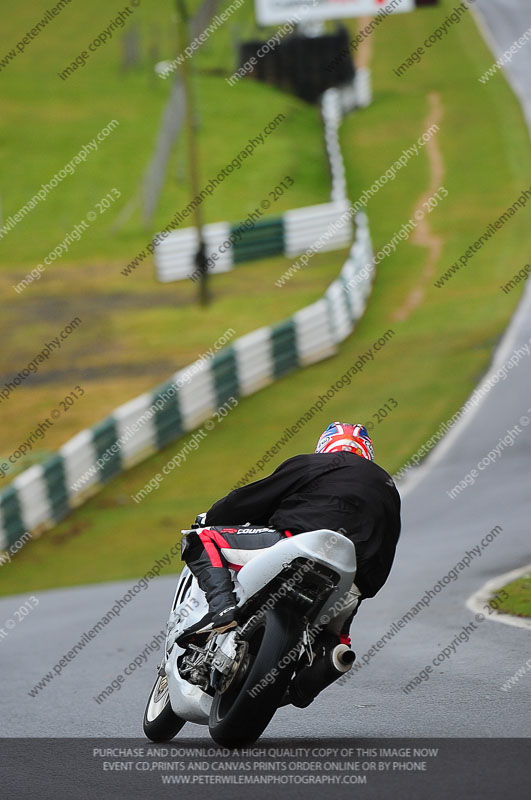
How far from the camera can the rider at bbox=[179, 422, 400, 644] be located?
236 inches

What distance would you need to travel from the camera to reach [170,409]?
17219 millimetres

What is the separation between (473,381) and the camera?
18.0 m

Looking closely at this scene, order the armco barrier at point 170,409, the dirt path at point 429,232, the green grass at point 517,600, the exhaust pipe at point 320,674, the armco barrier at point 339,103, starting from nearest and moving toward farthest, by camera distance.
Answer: the exhaust pipe at point 320,674
the green grass at point 517,600
the armco barrier at point 170,409
the dirt path at point 429,232
the armco barrier at point 339,103

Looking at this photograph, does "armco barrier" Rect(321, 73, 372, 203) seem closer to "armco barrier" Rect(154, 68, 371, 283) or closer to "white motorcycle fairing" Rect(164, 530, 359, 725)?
"armco barrier" Rect(154, 68, 371, 283)

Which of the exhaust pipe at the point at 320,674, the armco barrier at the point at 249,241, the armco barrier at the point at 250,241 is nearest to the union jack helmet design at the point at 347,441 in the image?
the exhaust pipe at the point at 320,674

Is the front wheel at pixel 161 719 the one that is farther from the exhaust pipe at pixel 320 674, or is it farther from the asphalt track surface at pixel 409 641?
the exhaust pipe at pixel 320 674

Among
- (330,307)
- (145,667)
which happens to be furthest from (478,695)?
(330,307)

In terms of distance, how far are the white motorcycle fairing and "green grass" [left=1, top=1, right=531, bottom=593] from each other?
7225mm

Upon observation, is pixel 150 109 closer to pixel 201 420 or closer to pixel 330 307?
pixel 330 307

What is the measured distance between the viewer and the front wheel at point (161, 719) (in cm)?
642

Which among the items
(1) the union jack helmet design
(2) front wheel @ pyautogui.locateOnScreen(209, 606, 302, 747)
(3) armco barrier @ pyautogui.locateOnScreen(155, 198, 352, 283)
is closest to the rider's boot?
(2) front wheel @ pyautogui.locateOnScreen(209, 606, 302, 747)

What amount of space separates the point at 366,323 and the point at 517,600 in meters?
12.9

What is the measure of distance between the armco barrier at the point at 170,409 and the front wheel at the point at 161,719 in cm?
803

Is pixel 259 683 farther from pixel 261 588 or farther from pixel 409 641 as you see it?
pixel 409 641
